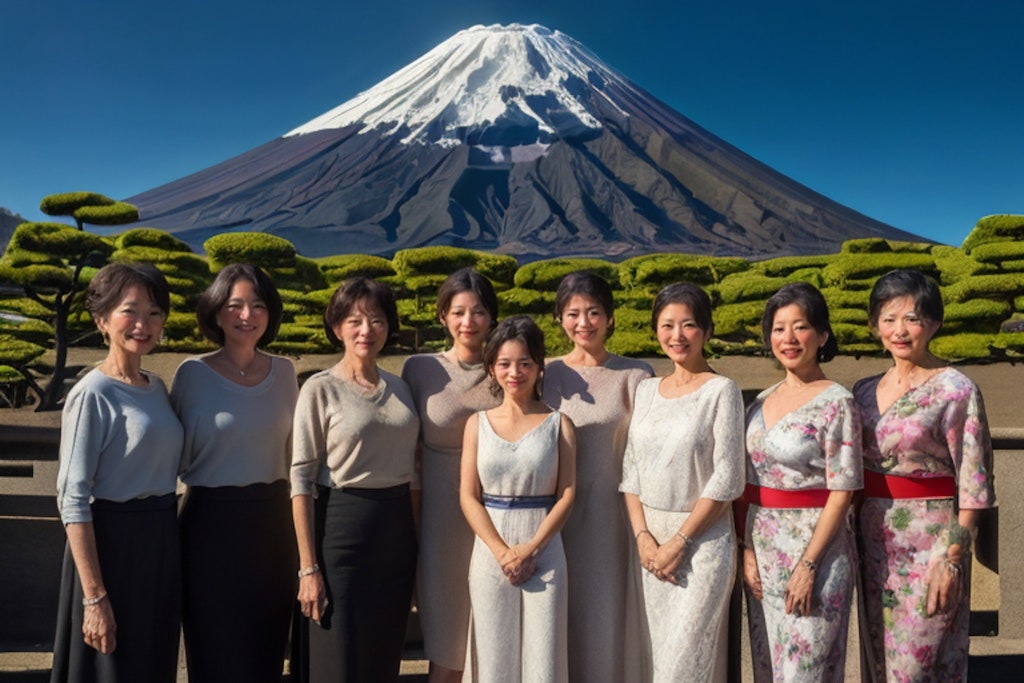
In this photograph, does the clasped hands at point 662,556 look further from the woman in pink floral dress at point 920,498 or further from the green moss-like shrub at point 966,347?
the green moss-like shrub at point 966,347

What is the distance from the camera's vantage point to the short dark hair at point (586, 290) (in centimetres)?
232

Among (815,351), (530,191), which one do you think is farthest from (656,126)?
(815,351)

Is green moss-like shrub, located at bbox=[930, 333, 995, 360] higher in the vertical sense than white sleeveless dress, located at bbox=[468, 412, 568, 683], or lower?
higher

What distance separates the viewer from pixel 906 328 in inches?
83.4

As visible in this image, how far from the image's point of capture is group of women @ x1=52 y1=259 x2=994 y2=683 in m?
2.02

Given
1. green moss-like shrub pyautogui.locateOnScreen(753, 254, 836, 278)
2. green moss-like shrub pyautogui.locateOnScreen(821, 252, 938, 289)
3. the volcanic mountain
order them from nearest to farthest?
green moss-like shrub pyautogui.locateOnScreen(821, 252, 938, 289)
green moss-like shrub pyautogui.locateOnScreen(753, 254, 836, 278)
the volcanic mountain

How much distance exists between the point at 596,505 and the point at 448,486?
1.44 feet

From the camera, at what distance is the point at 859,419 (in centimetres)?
208

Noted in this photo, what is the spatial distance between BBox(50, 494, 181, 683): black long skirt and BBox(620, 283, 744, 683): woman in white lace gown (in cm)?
126

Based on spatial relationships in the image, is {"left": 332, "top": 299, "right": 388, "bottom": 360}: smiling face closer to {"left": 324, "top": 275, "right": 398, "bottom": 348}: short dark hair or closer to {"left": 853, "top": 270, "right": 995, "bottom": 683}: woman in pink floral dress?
{"left": 324, "top": 275, "right": 398, "bottom": 348}: short dark hair

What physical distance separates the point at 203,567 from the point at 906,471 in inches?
74.6


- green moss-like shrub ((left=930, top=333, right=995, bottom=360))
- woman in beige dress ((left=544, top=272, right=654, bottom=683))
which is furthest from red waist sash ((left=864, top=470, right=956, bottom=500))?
green moss-like shrub ((left=930, top=333, right=995, bottom=360))

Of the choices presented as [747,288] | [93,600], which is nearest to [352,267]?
[747,288]

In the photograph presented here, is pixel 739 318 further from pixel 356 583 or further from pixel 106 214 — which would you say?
pixel 106 214
